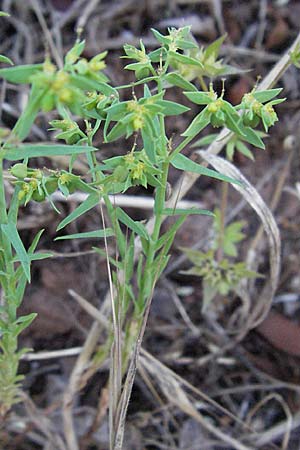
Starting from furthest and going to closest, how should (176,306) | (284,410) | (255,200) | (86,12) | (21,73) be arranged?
(86,12) < (176,306) < (284,410) < (255,200) < (21,73)

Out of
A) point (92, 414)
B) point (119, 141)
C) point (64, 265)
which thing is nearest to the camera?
point (92, 414)

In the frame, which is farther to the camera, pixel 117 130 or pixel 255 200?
pixel 255 200

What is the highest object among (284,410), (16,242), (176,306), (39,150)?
(39,150)

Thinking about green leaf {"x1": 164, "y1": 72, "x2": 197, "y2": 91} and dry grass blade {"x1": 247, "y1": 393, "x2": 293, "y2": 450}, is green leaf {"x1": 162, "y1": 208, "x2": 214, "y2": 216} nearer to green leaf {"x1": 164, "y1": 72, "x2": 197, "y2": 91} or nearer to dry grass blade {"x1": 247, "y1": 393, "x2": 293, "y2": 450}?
green leaf {"x1": 164, "y1": 72, "x2": 197, "y2": 91}

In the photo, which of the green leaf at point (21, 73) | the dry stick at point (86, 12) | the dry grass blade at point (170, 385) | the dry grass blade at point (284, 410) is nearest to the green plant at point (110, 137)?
the green leaf at point (21, 73)

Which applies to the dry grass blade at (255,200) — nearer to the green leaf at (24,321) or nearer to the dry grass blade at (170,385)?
the dry grass blade at (170,385)

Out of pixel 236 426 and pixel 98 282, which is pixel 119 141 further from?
pixel 236 426

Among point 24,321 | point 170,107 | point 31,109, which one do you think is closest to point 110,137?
point 170,107

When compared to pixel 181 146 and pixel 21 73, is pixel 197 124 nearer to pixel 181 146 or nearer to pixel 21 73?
pixel 181 146

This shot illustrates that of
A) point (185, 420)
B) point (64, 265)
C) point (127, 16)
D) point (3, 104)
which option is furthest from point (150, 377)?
point (127, 16)

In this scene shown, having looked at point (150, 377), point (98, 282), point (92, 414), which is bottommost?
point (92, 414)

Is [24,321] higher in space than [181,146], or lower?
lower
